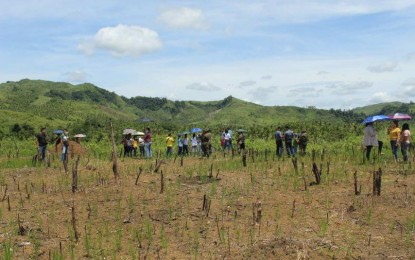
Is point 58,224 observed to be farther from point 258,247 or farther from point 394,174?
point 394,174

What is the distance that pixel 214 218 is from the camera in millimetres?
9289

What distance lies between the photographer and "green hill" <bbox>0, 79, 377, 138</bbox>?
5562 cm

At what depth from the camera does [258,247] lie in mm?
7484

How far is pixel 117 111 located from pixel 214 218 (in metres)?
113

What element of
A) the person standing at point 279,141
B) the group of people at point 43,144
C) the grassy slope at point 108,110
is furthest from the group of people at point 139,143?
the grassy slope at point 108,110

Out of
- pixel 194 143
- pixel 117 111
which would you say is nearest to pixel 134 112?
pixel 117 111

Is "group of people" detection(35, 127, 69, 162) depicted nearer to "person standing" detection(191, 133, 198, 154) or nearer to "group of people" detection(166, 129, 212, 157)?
"group of people" detection(166, 129, 212, 157)

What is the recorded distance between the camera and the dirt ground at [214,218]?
757 centimetres

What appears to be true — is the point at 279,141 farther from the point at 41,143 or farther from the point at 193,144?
the point at 41,143

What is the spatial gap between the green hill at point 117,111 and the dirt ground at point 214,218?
22.9m

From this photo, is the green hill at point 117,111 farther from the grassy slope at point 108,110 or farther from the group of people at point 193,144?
the group of people at point 193,144

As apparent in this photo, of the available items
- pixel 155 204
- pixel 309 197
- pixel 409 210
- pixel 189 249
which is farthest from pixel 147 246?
pixel 409 210

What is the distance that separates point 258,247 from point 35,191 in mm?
7609

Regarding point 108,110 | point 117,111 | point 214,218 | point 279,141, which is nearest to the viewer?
point 214,218
